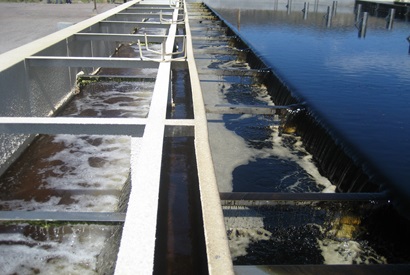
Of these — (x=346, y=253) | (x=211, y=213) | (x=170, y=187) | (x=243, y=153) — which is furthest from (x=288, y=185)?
(x=211, y=213)

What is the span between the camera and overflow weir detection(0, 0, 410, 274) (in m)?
3.26

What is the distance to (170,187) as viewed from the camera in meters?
4.11

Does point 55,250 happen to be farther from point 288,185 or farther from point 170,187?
point 288,185

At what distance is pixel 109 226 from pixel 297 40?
67.9 feet

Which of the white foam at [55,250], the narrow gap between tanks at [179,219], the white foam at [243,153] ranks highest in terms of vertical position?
the narrow gap between tanks at [179,219]

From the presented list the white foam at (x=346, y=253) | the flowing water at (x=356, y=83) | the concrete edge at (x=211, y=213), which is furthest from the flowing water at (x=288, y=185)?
the concrete edge at (x=211, y=213)

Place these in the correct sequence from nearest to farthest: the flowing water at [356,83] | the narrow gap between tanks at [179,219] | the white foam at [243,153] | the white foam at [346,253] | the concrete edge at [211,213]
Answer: the concrete edge at [211,213], the narrow gap between tanks at [179,219], the white foam at [346,253], the white foam at [243,153], the flowing water at [356,83]

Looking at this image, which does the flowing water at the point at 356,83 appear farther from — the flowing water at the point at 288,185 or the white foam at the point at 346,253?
the white foam at the point at 346,253

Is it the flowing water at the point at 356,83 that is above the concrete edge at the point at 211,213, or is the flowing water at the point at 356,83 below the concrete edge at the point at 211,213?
below

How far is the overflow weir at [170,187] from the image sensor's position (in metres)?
3.26

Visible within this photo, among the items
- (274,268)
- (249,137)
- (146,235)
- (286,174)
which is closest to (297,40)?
(249,137)

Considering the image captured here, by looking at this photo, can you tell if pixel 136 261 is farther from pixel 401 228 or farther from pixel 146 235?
pixel 401 228

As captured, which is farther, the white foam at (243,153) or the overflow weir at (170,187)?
the white foam at (243,153)

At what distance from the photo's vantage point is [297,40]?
2275cm
